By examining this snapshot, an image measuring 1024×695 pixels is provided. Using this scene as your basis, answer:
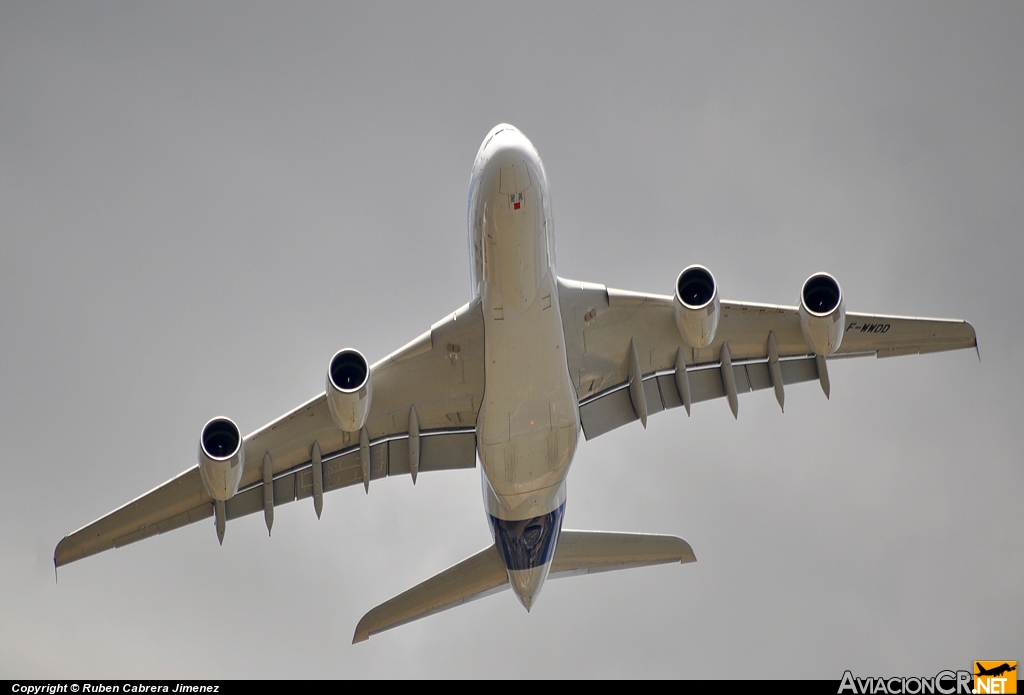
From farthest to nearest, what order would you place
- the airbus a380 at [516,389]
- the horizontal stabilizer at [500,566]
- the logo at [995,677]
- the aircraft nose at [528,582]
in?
1. the horizontal stabilizer at [500,566]
2. the aircraft nose at [528,582]
3. the logo at [995,677]
4. the airbus a380 at [516,389]

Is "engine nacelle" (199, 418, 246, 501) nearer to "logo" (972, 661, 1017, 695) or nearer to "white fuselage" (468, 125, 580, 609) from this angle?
"white fuselage" (468, 125, 580, 609)

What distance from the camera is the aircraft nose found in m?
18.8

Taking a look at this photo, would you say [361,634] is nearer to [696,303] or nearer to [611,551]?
[611,551]

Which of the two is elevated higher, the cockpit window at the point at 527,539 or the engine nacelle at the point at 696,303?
the engine nacelle at the point at 696,303

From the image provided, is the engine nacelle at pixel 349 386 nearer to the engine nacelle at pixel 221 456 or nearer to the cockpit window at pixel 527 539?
the engine nacelle at pixel 221 456

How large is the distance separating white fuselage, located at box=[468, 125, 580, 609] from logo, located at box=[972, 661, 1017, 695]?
26.6 ft

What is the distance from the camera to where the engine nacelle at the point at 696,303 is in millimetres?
15758

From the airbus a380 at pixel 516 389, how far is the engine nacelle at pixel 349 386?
0.02 m

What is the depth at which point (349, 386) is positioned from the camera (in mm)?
15641

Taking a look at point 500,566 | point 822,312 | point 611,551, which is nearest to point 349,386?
point 500,566

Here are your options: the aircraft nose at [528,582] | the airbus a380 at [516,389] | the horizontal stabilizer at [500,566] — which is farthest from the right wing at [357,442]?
the aircraft nose at [528,582]

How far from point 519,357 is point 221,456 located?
16.7ft

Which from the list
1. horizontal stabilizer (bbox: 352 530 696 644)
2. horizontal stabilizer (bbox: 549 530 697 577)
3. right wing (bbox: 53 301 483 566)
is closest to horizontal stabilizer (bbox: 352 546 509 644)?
horizontal stabilizer (bbox: 352 530 696 644)

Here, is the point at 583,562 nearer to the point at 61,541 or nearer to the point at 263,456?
the point at 263,456
